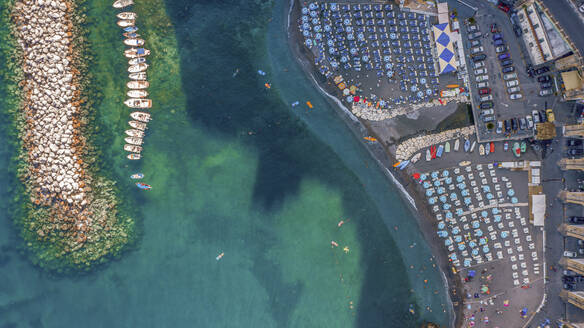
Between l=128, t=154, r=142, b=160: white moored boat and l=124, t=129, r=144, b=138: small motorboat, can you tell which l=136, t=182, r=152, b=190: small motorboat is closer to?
l=128, t=154, r=142, b=160: white moored boat

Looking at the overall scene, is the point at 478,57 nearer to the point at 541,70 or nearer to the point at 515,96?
the point at 515,96

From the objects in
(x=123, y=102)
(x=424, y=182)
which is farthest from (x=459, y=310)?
(x=123, y=102)

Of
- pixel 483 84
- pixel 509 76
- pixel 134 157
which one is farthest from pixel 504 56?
pixel 134 157

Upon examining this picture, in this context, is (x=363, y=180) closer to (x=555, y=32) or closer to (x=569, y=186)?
(x=569, y=186)

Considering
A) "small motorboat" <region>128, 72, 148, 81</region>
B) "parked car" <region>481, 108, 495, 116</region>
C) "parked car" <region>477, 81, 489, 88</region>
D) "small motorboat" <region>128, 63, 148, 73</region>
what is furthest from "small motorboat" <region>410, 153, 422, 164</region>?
"small motorboat" <region>128, 63, 148, 73</region>

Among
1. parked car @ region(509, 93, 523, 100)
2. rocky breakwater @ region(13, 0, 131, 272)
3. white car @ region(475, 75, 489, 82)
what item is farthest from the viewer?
rocky breakwater @ region(13, 0, 131, 272)
